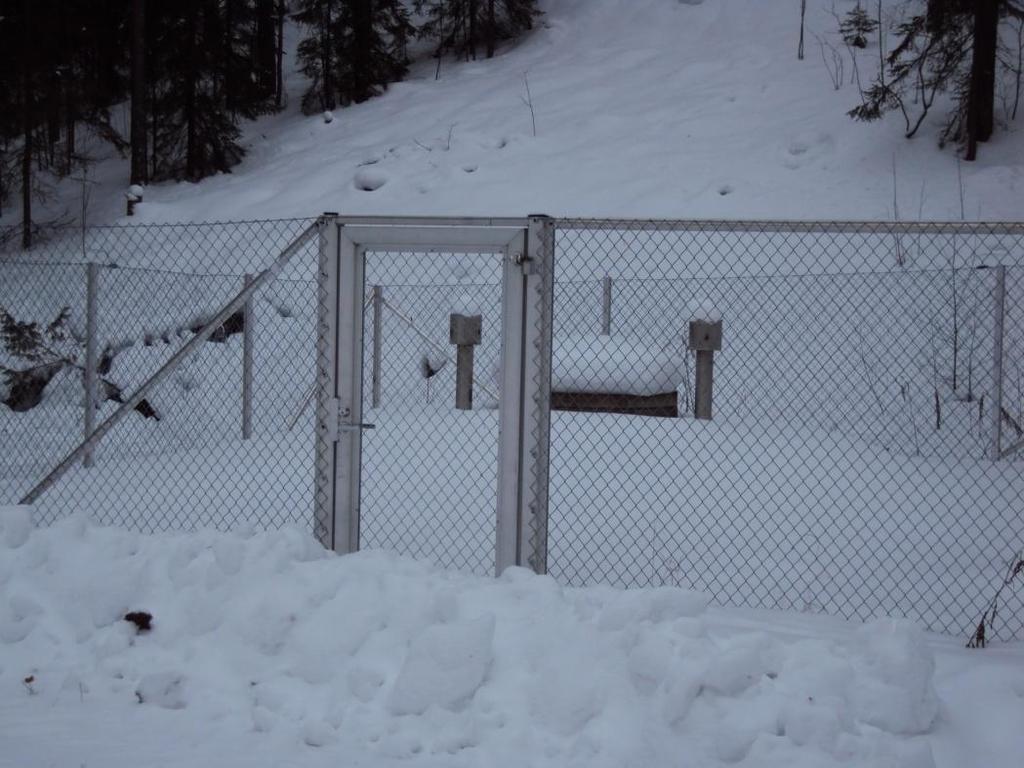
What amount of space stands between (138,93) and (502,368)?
17281mm

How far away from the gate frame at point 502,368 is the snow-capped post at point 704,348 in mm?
4949

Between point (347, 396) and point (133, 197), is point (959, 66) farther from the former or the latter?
point (347, 396)

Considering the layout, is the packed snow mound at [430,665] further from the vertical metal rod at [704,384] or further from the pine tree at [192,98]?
the pine tree at [192,98]

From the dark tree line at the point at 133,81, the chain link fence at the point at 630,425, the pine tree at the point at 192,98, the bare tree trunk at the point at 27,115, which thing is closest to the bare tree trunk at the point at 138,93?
the dark tree line at the point at 133,81

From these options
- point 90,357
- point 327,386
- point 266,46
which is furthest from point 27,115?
point 327,386

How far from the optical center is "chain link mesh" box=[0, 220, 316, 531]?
24.1ft

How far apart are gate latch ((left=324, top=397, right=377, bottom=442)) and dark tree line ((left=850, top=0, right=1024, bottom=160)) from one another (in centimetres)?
1265

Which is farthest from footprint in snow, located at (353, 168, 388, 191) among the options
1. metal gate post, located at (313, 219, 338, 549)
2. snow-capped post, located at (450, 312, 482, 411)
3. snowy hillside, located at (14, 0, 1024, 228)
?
metal gate post, located at (313, 219, 338, 549)

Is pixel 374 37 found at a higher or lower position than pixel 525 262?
higher

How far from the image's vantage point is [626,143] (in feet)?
56.4

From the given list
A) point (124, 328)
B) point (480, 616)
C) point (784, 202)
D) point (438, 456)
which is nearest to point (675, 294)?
point (784, 202)

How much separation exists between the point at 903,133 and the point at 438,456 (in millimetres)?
11167

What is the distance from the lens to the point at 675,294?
13.2 m

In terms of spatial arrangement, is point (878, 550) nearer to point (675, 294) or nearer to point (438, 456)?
point (438, 456)
